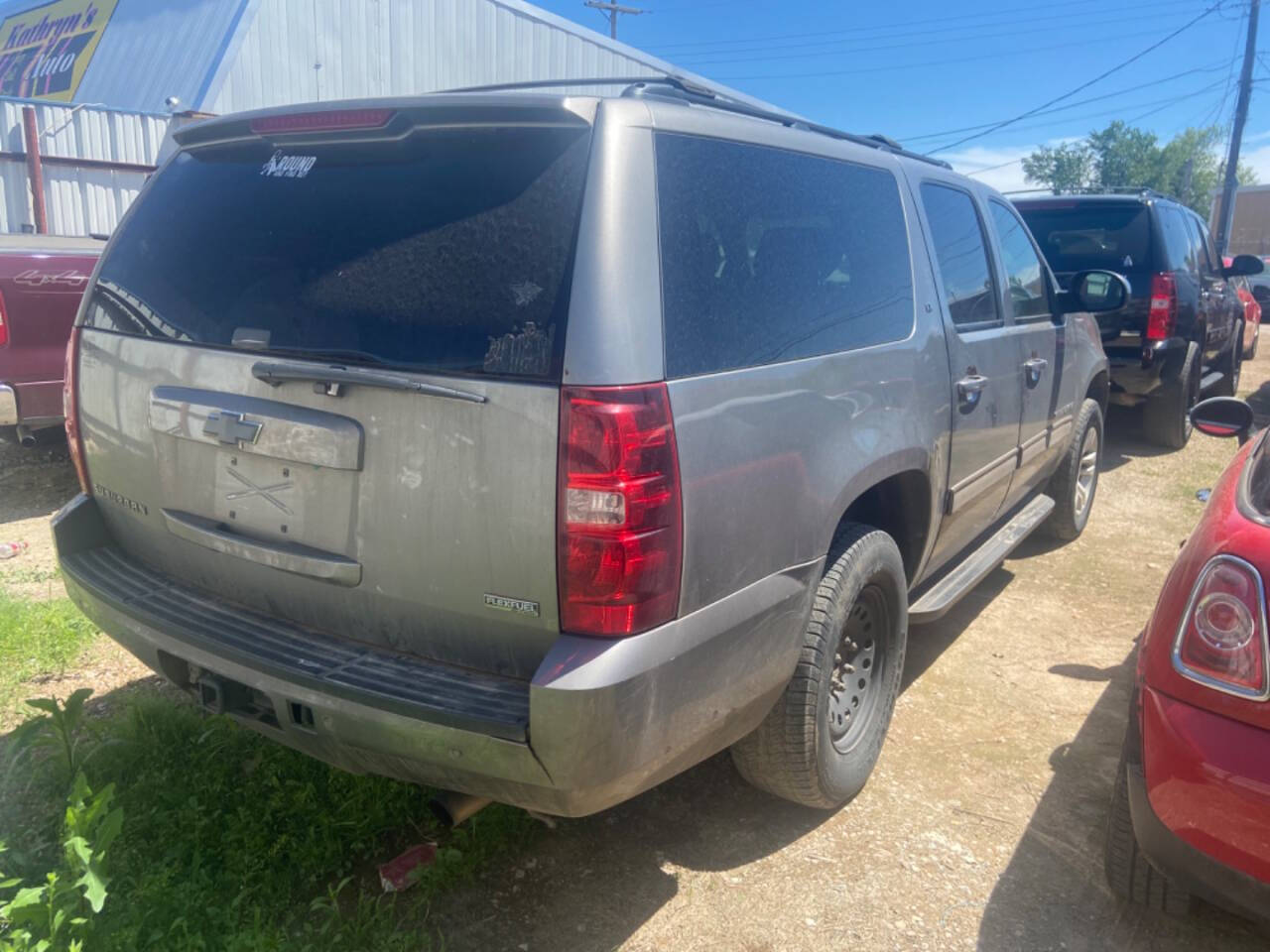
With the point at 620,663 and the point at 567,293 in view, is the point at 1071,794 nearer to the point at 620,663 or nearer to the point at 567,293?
the point at 620,663

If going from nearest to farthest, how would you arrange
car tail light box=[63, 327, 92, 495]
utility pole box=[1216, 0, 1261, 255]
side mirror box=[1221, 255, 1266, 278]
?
car tail light box=[63, 327, 92, 495]
side mirror box=[1221, 255, 1266, 278]
utility pole box=[1216, 0, 1261, 255]

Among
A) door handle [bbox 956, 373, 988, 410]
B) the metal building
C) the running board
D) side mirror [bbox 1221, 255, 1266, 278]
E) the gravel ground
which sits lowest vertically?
the gravel ground

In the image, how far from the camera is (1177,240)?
8.05 m

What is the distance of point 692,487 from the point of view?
2.14 meters

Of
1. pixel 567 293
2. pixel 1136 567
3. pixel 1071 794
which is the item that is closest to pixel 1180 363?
pixel 1136 567

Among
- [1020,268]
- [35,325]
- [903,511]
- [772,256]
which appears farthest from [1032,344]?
[35,325]

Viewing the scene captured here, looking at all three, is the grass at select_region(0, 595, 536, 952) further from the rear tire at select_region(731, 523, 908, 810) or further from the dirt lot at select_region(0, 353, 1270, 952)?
the rear tire at select_region(731, 523, 908, 810)

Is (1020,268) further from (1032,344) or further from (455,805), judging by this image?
(455,805)

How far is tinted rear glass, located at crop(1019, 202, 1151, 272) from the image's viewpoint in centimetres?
764

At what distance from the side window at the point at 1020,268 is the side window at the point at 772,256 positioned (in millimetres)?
1210

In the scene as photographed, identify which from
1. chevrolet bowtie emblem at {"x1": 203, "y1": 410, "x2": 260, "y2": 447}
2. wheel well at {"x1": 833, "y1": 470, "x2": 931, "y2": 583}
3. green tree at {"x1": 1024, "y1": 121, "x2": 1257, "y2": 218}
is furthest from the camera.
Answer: green tree at {"x1": 1024, "y1": 121, "x2": 1257, "y2": 218}

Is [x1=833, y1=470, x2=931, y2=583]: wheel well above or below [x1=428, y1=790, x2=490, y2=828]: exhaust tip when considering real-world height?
above

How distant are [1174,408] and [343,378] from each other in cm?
784

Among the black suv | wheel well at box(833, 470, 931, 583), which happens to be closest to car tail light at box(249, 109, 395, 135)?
wheel well at box(833, 470, 931, 583)
